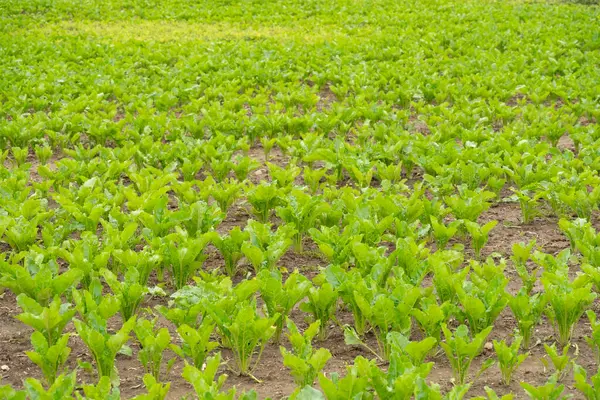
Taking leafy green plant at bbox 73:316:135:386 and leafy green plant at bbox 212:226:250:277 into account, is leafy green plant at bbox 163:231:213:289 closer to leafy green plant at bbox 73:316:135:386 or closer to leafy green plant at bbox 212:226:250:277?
leafy green plant at bbox 212:226:250:277

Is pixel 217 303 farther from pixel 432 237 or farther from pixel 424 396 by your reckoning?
pixel 432 237

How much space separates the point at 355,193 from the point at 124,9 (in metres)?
15.7

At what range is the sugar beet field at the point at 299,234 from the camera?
395cm

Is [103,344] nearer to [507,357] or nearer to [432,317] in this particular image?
[432,317]

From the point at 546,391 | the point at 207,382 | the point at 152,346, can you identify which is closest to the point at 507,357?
the point at 546,391

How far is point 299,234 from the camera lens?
557 centimetres

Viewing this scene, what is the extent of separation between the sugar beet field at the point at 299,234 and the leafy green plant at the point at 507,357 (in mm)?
15

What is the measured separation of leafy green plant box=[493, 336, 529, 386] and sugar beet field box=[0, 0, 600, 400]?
0.6 inches

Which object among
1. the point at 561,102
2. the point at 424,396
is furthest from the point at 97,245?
the point at 561,102

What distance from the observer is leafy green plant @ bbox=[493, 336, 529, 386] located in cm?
380

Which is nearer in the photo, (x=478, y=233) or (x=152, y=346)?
(x=152, y=346)

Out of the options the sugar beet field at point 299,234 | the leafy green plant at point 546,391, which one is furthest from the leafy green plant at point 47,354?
the leafy green plant at point 546,391

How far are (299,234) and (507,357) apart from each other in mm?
2107

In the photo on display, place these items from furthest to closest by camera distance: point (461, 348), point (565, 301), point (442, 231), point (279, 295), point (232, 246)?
point (442, 231) → point (232, 246) → point (279, 295) → point (565, 301) → point (461, 348)
